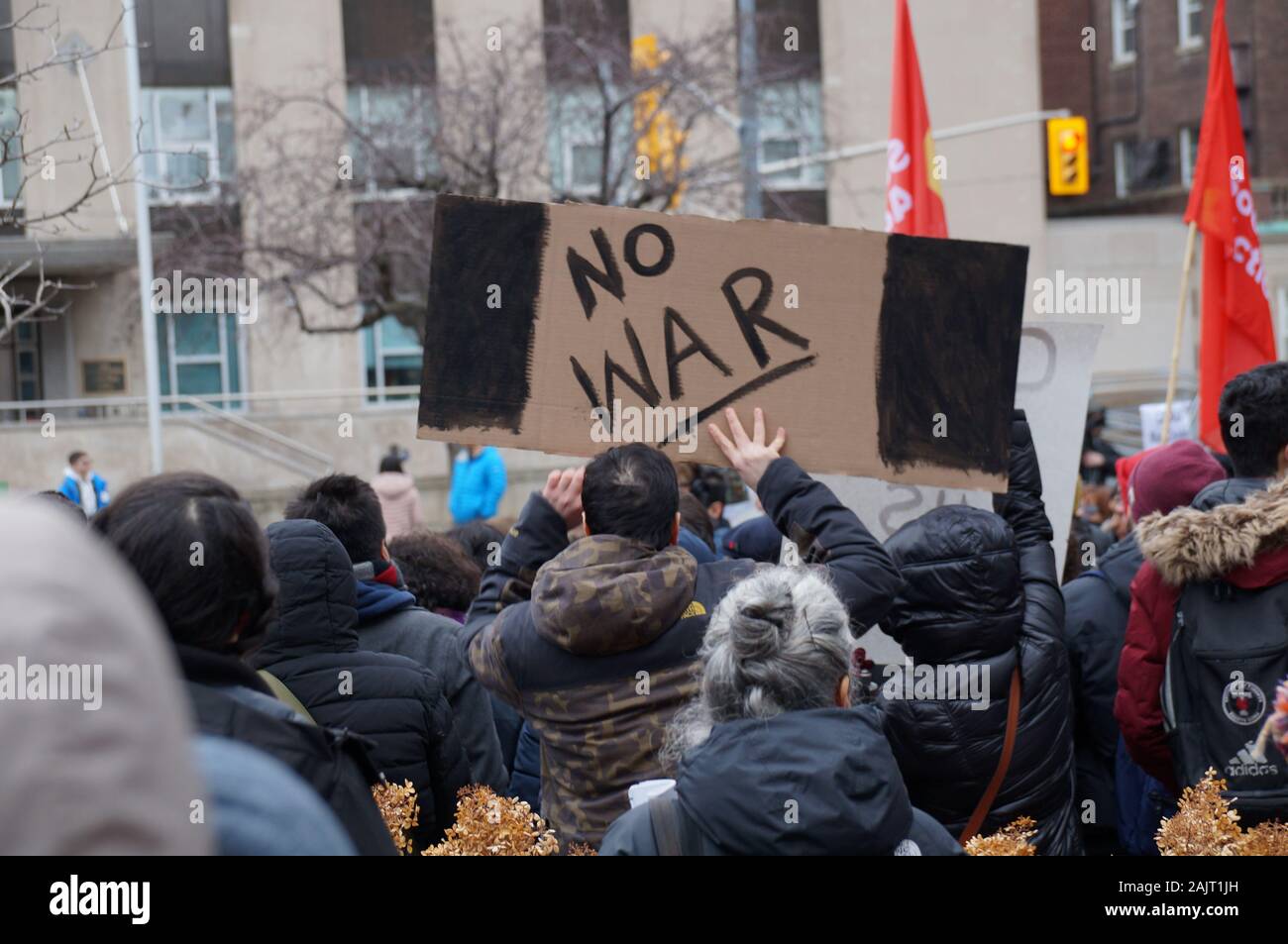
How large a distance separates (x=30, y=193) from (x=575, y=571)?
23235 mm

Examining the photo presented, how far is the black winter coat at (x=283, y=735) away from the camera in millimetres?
2068

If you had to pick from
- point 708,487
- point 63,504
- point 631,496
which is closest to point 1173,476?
point 631,496

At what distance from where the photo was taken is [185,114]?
84.2 ft

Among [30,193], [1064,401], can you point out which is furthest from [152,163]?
[1064,401]

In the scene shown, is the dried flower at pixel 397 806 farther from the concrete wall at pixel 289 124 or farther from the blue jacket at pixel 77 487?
the concrete wall at pixel 289 124

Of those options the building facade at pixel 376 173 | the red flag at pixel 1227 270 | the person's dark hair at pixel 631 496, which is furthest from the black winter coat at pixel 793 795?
the building facade at pixel 376 173

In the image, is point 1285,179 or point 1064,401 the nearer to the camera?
point 1064,401

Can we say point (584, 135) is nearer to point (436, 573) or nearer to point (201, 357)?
point (201, 357)

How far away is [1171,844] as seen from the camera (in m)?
3.51

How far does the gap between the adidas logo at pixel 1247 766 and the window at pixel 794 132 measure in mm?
17242

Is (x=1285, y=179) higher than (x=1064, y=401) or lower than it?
higher

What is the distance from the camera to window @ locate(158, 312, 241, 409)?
2692 centimetres

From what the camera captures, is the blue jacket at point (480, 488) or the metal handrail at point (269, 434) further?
the metal handrail at point (269, 434)
